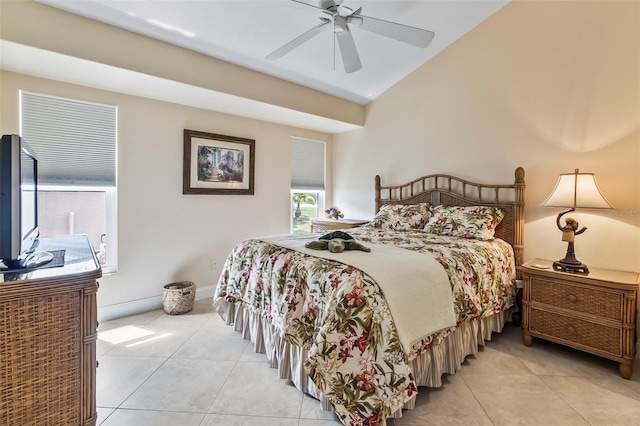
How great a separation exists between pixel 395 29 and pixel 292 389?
2561 mm

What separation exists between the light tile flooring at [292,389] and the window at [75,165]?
114 centimetres

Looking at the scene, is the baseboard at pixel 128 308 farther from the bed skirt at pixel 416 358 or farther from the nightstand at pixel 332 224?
the nightstand at pixel 332 224

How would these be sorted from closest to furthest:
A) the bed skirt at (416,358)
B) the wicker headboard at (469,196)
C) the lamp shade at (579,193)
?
the bed skirt at (416,358)
the lamp shade at (579,193)
the wicker headboard at (469,196)

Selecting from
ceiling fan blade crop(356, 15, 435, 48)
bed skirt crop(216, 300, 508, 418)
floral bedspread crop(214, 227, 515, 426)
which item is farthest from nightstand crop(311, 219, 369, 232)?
ceiling fan blade crop(356, 15, 435, 48)

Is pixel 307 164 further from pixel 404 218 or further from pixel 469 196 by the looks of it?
pixel 469 196

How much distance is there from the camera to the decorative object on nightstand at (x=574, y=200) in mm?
2238

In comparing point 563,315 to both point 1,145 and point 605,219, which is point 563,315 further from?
point 1,145

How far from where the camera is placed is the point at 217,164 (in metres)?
3.69

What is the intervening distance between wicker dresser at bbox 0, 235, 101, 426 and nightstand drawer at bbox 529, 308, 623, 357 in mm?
2961

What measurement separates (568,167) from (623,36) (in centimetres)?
104

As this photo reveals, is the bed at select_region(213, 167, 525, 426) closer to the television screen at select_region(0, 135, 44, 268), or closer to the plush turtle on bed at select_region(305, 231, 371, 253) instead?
the plush turtle on bed at select_region(305, 231, 371, 253)

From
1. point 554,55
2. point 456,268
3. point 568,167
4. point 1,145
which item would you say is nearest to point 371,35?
point 554,55

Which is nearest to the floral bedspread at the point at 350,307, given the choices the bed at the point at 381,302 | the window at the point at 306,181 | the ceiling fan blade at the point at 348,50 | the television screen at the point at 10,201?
the bed at the point at 381,302

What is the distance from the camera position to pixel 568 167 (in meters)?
2.62
